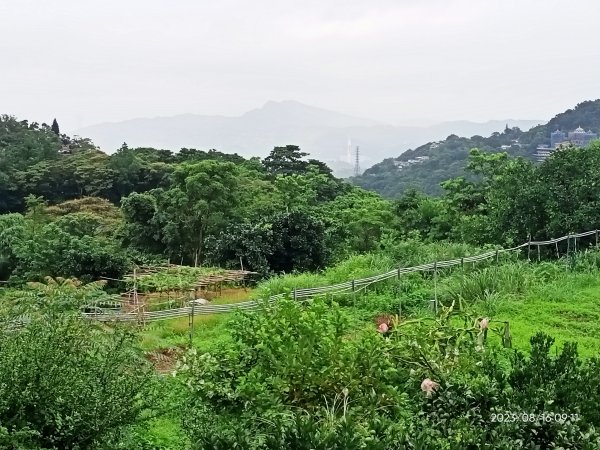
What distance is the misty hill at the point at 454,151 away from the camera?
4984 centimetres

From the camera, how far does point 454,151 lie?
56.4m

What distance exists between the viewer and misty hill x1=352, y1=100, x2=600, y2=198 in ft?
164

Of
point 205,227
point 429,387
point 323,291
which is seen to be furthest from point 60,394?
point 205,227

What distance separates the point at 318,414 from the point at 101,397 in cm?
108

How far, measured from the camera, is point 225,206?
1741 centimetres

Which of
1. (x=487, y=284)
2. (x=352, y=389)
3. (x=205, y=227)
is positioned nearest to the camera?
(x=352, y=389)

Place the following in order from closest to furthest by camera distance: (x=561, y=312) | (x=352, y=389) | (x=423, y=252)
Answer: (x=352, y=389) < (x=561, y=312) < (x=423, y=252)

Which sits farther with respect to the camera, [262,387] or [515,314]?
[515,314]

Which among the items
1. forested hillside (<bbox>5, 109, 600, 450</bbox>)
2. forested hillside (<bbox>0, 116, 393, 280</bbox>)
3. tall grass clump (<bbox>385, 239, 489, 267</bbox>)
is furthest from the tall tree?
tall grass clump (<bbox>385, 239, 489, 267</bbox>)

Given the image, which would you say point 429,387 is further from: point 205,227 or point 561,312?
point 205,227

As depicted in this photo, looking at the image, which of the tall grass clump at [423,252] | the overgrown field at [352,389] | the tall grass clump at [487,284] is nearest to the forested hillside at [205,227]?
the tall grass clump at [423,252]

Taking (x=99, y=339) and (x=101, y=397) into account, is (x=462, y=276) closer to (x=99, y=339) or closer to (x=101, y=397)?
(x=99, y=339)

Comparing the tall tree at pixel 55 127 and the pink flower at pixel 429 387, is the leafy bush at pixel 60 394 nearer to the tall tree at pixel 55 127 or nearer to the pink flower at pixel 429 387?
the pink flower at pixel 429 387

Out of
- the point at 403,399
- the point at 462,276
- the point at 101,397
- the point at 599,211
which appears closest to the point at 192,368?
the point at 101,397
